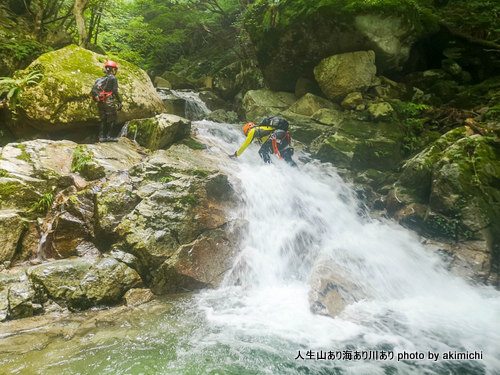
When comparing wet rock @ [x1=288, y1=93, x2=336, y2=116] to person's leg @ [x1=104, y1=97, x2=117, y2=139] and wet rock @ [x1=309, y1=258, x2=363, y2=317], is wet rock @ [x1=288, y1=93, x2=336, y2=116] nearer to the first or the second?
person's leg @ [x1=104, y1=97, x2=117, y2=139]

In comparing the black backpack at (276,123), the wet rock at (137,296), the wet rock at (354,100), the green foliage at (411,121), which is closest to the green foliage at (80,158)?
the wet rock at (137,296)

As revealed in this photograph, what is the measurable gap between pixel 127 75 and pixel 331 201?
776cm

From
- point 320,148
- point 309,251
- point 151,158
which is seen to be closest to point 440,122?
point 320,148

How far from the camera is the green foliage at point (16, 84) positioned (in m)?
6.76

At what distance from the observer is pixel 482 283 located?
574 cm

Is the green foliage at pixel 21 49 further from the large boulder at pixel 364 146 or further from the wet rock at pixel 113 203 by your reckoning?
the large boulder at pixel 364 146

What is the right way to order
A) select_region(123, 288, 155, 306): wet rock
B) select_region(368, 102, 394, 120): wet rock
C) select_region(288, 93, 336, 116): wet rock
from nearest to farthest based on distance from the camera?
select_region(123, 288, 155, 306): wet rock, select_region(368, 102, 394, 120): wet rock, select_region(288, 93, 336, 116): wet rock

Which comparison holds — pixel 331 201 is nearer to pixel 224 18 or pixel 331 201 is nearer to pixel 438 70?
pixel 438 70

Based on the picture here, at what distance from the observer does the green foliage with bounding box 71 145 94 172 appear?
592 cm

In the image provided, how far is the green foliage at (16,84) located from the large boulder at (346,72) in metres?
9.54

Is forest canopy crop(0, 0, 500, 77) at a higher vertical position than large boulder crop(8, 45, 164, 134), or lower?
higher

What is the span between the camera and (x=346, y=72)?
34.0 ft

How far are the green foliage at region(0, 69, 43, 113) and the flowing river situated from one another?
5843 millimetres

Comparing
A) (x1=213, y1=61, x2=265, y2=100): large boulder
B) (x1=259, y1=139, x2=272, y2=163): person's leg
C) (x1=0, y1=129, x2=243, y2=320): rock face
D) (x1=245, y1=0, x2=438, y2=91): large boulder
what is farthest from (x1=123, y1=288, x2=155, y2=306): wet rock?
(x1=213, y1=61, x2=265, y2=100): large boulder
